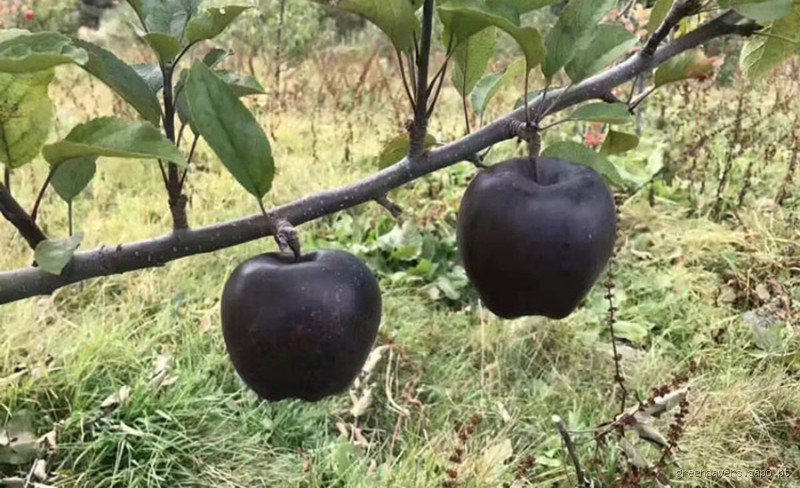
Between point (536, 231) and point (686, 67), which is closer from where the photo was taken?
point (536, 231)

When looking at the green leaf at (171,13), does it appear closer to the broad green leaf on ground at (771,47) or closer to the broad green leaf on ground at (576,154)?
the broad green leaf on ground at (576,154)

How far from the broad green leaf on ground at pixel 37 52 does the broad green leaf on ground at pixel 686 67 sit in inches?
17.4

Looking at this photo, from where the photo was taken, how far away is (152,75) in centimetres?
57

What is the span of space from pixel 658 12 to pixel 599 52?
0.11 metres

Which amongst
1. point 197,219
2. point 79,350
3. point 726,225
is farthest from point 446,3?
point 726,225

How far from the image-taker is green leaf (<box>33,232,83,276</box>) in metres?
0.44

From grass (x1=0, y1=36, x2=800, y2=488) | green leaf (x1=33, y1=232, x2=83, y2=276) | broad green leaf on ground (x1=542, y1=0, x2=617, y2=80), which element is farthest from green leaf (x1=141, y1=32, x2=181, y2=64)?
grass (x1=0, y1=36, x2=800, y2=488)

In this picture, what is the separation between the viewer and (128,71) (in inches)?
19.6

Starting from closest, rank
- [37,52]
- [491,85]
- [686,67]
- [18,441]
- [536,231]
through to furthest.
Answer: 1. [37,52]
2. [536,231]
3. [686,67]
4. [491,85]
5. [18,441]

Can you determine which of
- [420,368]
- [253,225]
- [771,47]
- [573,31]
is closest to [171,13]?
[253,225]

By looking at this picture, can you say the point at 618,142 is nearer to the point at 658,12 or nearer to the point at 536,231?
the point at 658,12

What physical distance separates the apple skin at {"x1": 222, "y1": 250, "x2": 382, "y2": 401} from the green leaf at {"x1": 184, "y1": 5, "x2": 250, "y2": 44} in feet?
0.47

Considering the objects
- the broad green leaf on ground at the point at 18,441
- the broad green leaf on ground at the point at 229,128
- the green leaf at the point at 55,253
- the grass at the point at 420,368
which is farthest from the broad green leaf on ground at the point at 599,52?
the broad green leaf on ground at the point at 18,441

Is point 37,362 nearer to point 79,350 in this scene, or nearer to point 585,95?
point 79,350
